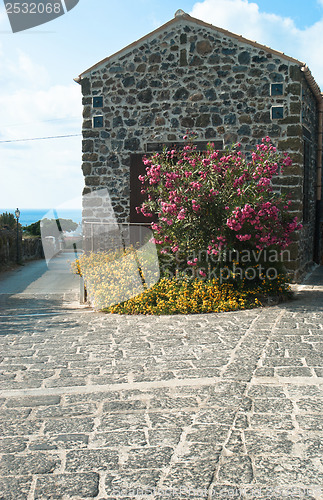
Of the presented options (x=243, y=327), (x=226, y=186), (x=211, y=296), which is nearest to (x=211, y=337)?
(x=243, y=327)

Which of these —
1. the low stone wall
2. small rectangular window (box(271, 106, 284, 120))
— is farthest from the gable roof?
the low stone wall

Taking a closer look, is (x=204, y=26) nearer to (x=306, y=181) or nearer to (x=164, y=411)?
(x=306, y=181)

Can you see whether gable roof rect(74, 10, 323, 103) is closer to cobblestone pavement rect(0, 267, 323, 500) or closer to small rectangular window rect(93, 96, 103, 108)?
small rectangular window rect(93, 96, 103, 108)

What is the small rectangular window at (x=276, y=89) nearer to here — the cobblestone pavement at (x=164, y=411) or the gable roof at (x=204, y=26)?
the gable roof at (x=204, y=26)

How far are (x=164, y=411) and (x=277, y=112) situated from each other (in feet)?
24.3

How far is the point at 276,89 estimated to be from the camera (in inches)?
389

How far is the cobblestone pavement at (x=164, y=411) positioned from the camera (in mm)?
3035

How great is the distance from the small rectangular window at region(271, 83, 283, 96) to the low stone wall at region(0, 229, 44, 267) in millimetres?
11281

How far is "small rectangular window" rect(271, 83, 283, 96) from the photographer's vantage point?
388 inches

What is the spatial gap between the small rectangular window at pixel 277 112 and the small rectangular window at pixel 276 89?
26 centimetres

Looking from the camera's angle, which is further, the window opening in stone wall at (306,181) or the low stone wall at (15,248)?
the low stone wall at (15,248)

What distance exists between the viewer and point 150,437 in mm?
3572

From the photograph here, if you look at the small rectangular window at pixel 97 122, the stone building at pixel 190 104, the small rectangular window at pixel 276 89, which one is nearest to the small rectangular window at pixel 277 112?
the stone building at pixel 190 104

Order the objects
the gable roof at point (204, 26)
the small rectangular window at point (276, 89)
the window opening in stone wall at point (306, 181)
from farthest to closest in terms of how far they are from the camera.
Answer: the window opening in stone wall at point (306, 181) → the small rectangular window at point (276, 89) → the gable roof at point (204, 26)
